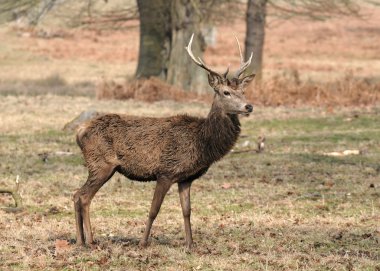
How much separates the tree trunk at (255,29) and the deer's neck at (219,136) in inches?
908

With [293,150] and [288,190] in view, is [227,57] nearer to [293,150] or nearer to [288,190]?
[293,150]

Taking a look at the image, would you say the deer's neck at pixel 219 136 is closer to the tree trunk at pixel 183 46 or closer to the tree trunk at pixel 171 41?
Answer: the tree trunk at pixel 171 41

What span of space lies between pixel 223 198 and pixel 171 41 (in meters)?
18.5

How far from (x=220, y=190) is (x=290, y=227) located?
3.20 m

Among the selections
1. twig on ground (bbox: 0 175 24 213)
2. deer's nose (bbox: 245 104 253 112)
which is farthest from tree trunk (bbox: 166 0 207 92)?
deer's nose (bbox: 245 104 253 112)

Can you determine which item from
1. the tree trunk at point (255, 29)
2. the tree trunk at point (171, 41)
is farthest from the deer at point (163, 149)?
the tree trunk at point (255, 29)

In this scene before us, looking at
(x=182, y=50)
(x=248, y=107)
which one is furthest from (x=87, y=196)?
(x=182, y=50)

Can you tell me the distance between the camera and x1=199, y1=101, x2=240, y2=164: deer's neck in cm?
1009

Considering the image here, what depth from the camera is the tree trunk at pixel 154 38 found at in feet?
105

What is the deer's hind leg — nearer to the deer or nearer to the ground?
the deer

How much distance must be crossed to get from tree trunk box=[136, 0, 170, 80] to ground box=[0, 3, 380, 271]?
2.49 metres

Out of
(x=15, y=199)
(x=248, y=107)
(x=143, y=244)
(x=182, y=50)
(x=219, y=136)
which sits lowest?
(x=182, y=50)

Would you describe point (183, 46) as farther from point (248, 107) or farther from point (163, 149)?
point (248, 107)

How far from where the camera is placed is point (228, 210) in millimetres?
12922
